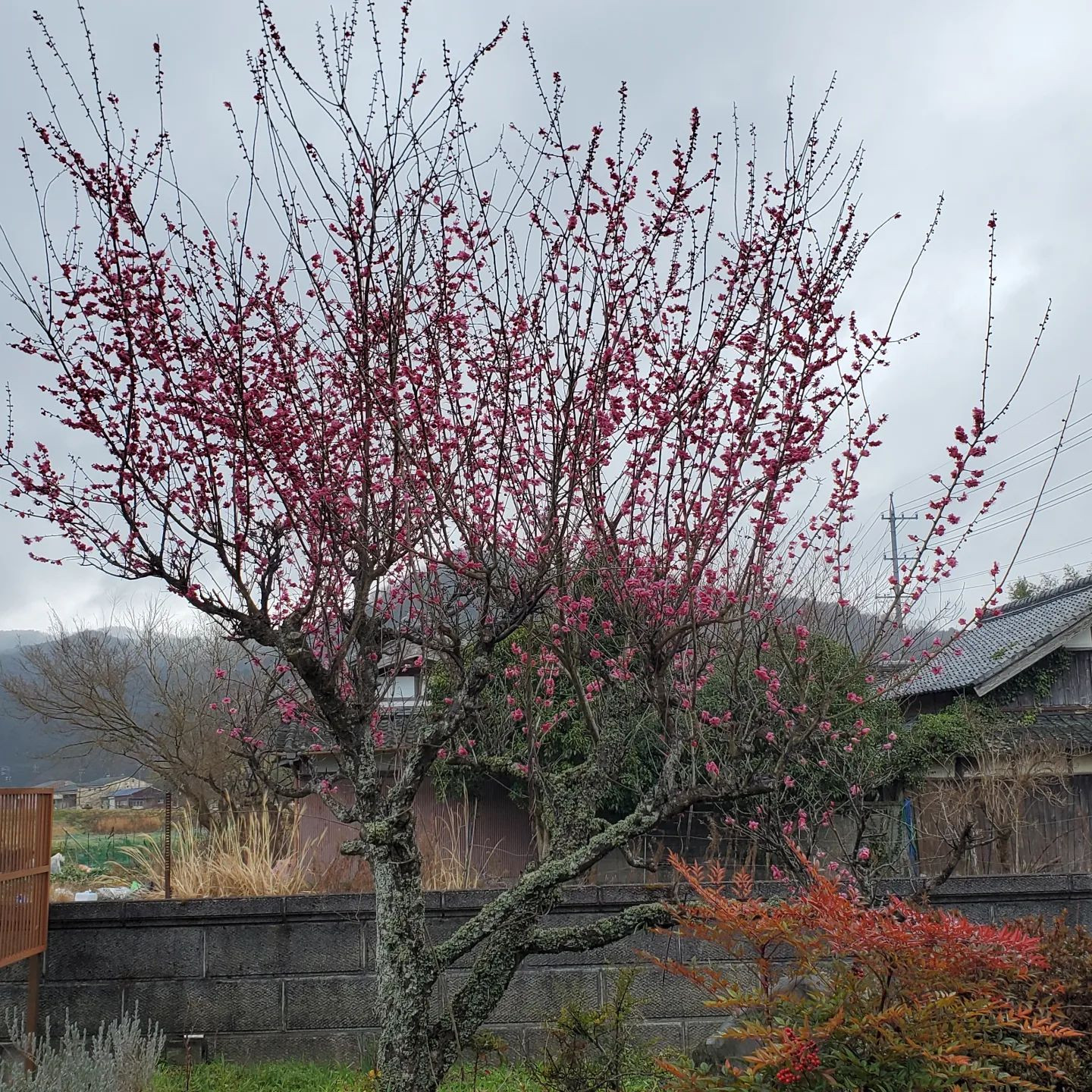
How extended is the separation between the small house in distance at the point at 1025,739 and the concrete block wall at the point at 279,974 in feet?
16.2

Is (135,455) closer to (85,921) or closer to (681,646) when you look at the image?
(681,646)

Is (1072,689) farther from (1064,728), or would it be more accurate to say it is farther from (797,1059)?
(797,1059)

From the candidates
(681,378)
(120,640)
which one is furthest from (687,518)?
(120,640)

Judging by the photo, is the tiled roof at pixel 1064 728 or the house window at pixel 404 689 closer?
the house window at pixel 404 689

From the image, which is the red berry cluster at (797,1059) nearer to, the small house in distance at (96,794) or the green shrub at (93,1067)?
the green shrub at (93,1067)

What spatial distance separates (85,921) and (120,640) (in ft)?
58.5

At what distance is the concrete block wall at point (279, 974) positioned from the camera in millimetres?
6191

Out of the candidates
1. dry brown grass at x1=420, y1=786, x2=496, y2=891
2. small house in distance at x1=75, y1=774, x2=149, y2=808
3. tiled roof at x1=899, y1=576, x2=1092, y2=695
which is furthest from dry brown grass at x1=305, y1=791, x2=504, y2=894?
small house in distance at x1=75, y1=774, x2=149, y2=808

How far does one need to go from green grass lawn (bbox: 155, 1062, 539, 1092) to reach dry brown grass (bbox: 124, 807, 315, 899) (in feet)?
3.30

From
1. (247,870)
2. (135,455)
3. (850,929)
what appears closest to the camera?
(850,929)

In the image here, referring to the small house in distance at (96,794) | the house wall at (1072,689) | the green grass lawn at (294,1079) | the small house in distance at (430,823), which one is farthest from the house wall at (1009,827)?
the small house in distance at (96,794)

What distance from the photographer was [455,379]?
459 centimetres

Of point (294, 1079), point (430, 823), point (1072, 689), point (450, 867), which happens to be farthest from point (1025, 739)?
point (294, 1079)

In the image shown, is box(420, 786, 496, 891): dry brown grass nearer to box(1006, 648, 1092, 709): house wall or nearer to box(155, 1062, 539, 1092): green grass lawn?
box(155, 1062, 539, 1092): green grass lawn
